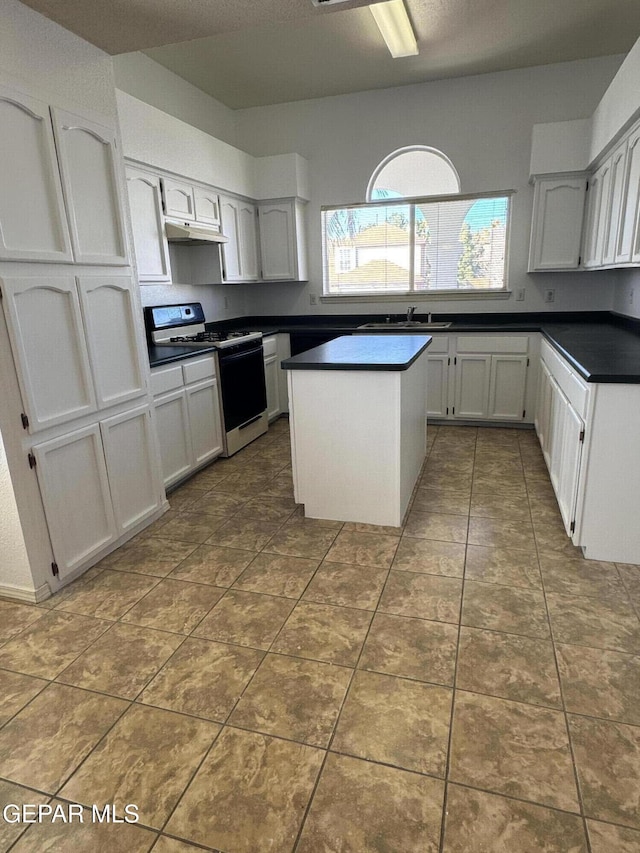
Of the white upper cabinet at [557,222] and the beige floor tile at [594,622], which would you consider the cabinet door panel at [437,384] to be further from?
the beige floor tile at [594,622]

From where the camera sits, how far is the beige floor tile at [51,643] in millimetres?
1874

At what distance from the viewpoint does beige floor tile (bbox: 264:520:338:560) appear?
8.52 feet

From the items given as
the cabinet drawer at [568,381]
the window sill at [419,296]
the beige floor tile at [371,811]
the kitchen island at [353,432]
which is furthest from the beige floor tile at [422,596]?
the window sill at [419,296]

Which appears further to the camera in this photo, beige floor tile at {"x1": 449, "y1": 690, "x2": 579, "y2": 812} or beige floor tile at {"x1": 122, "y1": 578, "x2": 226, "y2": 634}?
beige floor tile at {"x1": 122, "y1": 578, "x2": 226, "y2": 634}

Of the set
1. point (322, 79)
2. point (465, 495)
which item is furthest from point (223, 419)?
point (322, 79)

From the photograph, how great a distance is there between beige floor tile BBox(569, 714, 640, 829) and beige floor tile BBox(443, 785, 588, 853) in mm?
85

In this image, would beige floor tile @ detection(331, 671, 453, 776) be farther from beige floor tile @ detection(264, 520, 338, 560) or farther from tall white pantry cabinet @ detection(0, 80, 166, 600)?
tall white pantry cabinet @ detection(0, 80, 166, 600)

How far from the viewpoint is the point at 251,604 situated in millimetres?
2180

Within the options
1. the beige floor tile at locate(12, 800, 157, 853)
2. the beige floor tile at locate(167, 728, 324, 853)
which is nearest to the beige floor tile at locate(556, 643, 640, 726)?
the beige floor tile at locate(167, 728, 324, 853)

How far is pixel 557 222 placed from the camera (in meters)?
4.25

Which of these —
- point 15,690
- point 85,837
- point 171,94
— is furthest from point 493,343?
point 85,837

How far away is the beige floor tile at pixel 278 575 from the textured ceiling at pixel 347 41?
7.87 feet

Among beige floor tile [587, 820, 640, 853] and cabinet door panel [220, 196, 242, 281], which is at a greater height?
cabinet door panel [220, 196, 242, 281]

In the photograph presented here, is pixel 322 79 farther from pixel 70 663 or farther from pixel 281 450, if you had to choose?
pixel 70 663
